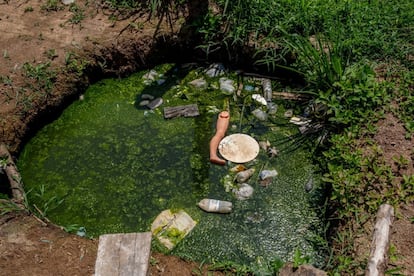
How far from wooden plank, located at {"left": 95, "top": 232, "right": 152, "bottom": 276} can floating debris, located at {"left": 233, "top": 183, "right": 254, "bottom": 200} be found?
3.09 feet

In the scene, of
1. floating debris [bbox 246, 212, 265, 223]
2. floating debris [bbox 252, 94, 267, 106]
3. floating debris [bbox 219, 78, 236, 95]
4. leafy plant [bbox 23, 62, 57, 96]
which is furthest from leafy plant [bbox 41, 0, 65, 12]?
floating debris [bbox 246, 212, 265, 223]

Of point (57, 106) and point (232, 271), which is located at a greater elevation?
point (57, 106)

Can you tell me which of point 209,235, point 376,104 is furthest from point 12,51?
point 376,104

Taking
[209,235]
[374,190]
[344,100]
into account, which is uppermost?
[344,100]

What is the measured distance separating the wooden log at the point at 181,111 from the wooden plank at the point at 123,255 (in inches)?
59.8

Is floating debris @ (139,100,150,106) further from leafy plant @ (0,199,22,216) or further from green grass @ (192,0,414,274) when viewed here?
leafy plant @ (0,199,22,216)

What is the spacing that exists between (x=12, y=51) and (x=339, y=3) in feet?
9.84

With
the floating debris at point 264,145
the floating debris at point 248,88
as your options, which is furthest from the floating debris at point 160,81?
the floating debris at point 264,145

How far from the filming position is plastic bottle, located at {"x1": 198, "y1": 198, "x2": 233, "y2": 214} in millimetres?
3566

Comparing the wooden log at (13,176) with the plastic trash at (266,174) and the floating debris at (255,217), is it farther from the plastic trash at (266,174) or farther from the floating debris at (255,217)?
the plastic trash at (266,174)

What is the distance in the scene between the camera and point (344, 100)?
3.85 meters

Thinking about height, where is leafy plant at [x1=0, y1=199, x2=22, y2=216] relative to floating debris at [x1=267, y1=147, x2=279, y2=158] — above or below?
above

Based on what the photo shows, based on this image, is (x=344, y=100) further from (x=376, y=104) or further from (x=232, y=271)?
(x=232, y=271)

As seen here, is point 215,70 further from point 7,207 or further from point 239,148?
point 7,207
